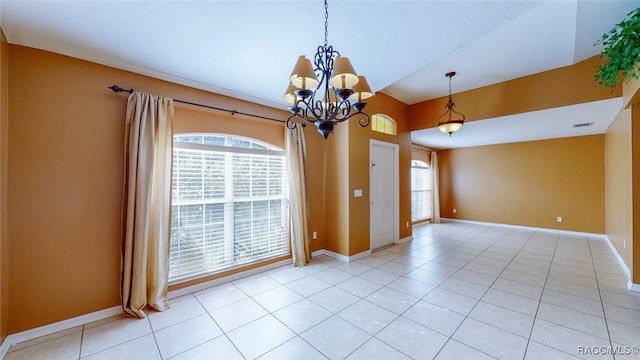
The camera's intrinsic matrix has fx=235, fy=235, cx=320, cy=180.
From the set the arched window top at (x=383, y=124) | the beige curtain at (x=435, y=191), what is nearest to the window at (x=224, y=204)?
the arched window top at (x=383, y=124)

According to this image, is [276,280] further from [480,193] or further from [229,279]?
[480,193]

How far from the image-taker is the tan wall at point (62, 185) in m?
2.08

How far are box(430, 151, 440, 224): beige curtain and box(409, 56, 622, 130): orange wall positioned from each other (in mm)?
3393

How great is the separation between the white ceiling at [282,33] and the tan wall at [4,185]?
255mm

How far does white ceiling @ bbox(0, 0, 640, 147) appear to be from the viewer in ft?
6.04

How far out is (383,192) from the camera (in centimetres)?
483

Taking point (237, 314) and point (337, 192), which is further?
point (337, 192)

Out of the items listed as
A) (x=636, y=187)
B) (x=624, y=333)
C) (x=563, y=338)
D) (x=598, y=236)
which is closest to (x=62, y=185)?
(x=563, y=338)

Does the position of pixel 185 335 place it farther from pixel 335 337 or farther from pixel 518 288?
pixel 518 288

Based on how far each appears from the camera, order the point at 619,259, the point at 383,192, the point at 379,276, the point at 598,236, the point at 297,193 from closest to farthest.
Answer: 1. the point at 379,276
2. the point at 297,193
3. the point at 619,259
4. the point at 383,192
5. the point at 598,236

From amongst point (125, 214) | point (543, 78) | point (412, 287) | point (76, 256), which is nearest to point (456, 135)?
point (543, 78)

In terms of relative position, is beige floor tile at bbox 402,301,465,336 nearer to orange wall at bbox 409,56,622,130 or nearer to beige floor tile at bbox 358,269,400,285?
beige floor tile at bbox 358,269,400,285

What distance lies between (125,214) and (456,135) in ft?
21.5

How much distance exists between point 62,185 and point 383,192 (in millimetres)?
4568
